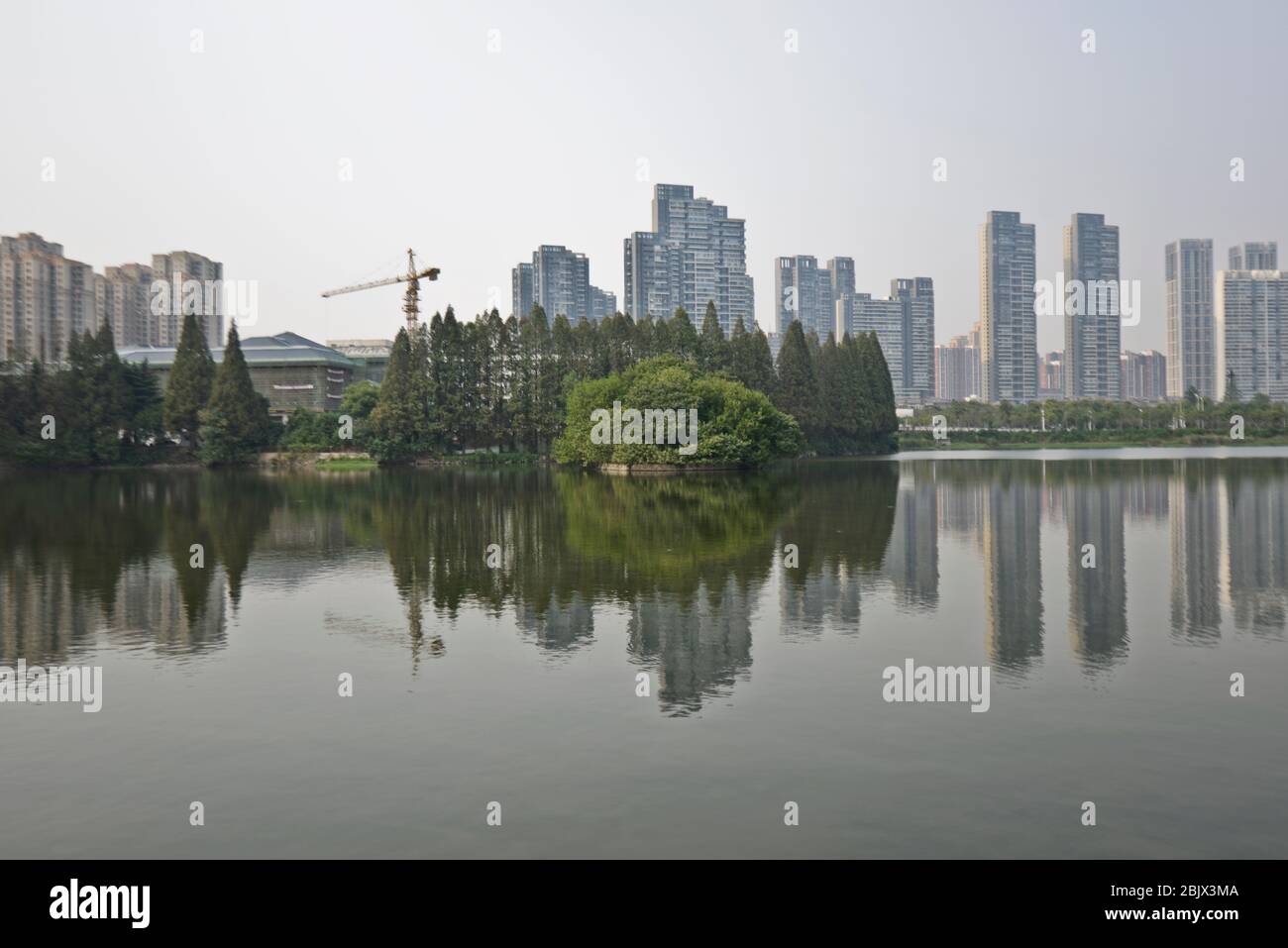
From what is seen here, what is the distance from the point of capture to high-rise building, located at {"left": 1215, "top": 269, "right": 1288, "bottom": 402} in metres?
171

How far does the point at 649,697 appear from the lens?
38.2ft

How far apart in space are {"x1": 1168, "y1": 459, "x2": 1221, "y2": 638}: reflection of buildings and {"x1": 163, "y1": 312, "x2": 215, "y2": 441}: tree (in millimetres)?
62941

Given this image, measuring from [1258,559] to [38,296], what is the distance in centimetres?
12106

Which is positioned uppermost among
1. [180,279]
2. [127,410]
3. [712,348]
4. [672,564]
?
[180,279]

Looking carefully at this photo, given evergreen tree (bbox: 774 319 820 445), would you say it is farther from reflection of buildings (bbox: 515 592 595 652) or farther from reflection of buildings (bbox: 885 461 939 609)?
reflection of buildings (bbox: 515 592 595 652)

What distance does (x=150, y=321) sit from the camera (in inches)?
5399

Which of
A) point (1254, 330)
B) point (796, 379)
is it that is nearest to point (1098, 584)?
point (796, 379)

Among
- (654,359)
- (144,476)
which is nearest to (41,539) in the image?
(144,476)

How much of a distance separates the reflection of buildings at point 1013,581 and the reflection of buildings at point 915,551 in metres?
1.07

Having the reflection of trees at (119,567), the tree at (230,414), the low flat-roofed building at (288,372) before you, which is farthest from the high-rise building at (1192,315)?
the reflection of trees at (119,567)

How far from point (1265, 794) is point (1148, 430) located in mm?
122159

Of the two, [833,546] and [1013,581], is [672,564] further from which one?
[1013,581]
